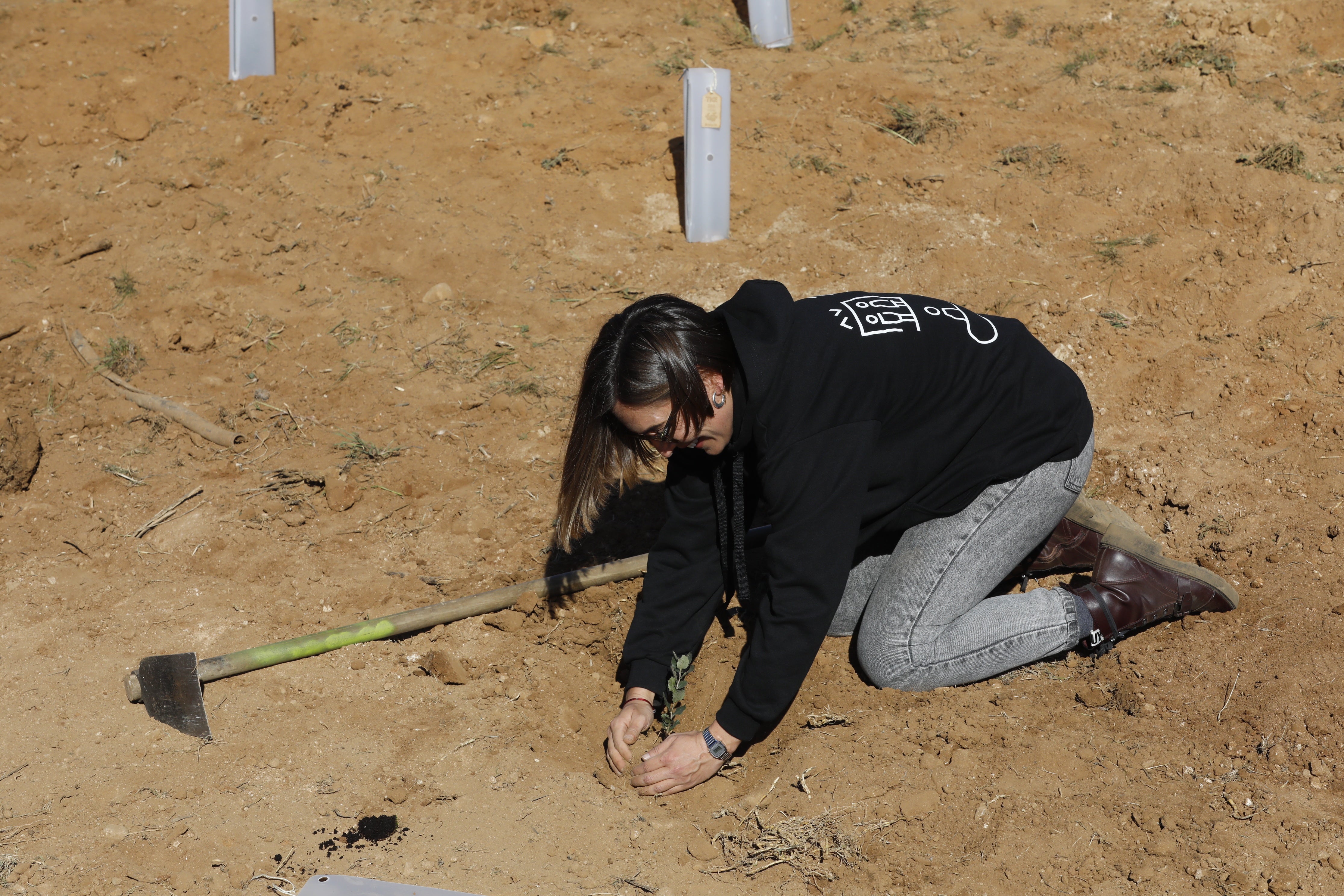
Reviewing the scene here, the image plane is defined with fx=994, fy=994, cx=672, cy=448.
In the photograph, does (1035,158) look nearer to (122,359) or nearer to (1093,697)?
(1093,697)

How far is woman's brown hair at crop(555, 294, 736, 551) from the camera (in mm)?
2041

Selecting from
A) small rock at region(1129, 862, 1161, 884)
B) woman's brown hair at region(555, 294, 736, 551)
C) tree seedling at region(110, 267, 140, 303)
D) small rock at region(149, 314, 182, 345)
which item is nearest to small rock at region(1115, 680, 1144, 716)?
small rock at region(1129, 862, 1161, 884)

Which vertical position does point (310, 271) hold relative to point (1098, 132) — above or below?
below

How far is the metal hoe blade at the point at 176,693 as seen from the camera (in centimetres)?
265

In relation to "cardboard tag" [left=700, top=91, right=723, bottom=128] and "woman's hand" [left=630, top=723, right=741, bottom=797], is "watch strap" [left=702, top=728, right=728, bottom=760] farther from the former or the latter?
"cardboard tag" [left=700, top=91, right=723, bottom=128]

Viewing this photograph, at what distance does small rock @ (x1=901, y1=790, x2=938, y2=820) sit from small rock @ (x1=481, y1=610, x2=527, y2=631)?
123cm

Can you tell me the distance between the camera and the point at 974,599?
265 centimetres

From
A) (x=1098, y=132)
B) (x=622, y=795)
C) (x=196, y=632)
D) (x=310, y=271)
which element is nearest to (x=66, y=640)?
(x=196, y=632)

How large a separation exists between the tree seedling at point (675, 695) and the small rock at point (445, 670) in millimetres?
591

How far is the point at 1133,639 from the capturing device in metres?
2.82

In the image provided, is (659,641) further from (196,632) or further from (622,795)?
(196,632)

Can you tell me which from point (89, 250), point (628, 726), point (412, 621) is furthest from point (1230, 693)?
point (89, 250)

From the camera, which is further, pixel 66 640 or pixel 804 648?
pixel 66 640

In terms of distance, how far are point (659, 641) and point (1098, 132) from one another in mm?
3749
